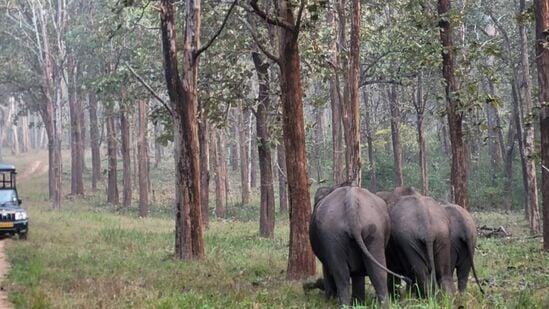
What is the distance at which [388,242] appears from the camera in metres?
9.95

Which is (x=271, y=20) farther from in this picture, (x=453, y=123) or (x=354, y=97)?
(x=453, y=123)

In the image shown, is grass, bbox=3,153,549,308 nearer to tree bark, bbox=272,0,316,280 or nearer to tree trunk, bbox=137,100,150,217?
tree bark, bbox=272,0,316,280

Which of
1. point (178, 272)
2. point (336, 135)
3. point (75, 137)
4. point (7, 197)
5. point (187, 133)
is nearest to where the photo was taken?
point (178, 272)

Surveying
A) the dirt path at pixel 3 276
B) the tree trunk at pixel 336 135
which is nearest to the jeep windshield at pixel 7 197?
the dirt path at pixel 3 276

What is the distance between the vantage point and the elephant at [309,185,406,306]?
29.4 feet

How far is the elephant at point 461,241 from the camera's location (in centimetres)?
1011

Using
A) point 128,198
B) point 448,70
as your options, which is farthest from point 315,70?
point 128,198

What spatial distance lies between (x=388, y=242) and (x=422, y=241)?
64 cm

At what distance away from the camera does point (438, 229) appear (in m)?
9.52

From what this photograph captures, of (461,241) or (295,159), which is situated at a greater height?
(295,159)

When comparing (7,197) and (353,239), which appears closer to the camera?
(353,239)

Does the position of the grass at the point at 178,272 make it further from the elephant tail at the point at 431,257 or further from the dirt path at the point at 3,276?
the elephant tail at the point at 431,257

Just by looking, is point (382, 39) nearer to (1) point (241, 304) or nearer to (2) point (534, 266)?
(2) point (534, 266)

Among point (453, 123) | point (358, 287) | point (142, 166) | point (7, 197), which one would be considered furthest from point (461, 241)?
point (142, 166)
